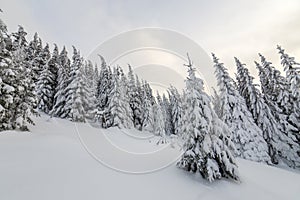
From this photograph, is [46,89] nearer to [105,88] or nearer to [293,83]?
[105,88]

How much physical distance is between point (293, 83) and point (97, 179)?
2421 cm

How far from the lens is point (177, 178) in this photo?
10352 mm

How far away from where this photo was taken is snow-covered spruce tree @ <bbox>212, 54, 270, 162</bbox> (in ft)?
72.1

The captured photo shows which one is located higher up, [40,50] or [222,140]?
[40,50]

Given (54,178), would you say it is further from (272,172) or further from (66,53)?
→ (66,53)

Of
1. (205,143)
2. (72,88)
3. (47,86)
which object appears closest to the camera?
(205,143)

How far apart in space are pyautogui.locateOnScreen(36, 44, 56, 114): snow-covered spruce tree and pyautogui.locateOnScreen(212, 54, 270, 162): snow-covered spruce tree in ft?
84.8

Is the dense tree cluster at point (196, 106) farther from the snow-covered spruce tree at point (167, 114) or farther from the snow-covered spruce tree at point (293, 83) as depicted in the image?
the snow-covered spruce tree at point (167, 114)

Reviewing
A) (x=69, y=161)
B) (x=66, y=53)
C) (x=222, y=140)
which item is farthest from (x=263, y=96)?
(x=66, y=53)

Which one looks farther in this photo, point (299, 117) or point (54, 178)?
point (299, 117)

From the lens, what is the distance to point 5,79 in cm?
1379

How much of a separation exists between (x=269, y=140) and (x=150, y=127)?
23.7 m

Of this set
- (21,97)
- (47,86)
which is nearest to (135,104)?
(47,86)

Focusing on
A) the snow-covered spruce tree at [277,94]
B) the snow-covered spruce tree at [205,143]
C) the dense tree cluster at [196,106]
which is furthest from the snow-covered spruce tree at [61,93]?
the snow-covered spruce tree at [277,94]
